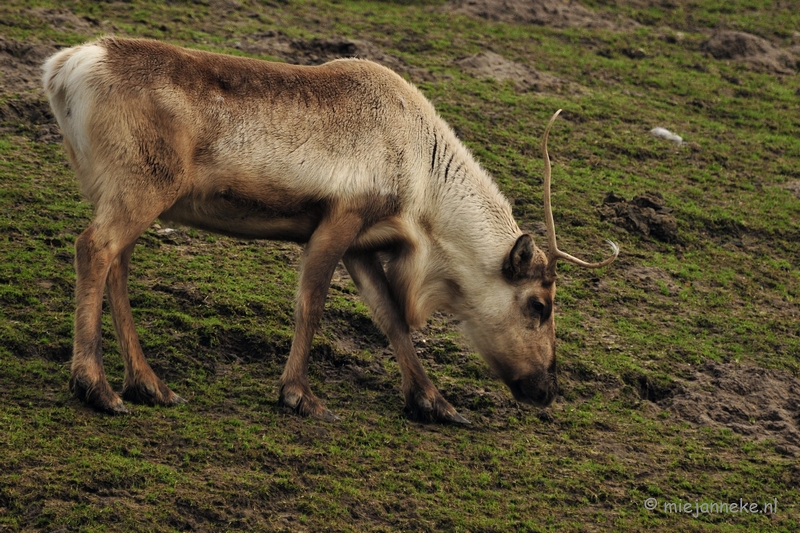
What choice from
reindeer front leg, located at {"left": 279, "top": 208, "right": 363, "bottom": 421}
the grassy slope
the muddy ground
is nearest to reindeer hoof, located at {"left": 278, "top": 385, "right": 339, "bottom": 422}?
reindeer front leg, located at {"left": 279, "top": 208, "right": 363, "bottom": 421}

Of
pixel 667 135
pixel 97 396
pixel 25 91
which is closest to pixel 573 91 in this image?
pixel 667 135

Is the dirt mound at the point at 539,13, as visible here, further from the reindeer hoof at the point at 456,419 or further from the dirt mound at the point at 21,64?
the reindeer hoof at the point at 456,419

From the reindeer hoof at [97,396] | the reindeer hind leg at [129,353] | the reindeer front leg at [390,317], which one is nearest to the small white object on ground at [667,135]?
the reindeer front leg at [390,317]

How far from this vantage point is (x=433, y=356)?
23.9 ft

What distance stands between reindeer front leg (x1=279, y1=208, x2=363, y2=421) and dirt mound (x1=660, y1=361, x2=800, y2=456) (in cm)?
251

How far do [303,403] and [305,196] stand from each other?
48.5 inches

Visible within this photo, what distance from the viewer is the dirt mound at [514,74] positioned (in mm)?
11766

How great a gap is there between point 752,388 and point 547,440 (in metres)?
1.81

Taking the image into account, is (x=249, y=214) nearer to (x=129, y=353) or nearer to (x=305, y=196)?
(x=305, y=196)

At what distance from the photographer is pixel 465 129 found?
10.3m

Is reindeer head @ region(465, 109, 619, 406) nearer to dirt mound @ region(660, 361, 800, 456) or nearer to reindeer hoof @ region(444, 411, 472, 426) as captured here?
reindeer hoof @ region(444, 411, 472, 426)

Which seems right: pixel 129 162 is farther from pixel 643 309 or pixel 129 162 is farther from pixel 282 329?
pixel 643 309

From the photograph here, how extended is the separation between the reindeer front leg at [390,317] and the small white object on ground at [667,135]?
5381mm

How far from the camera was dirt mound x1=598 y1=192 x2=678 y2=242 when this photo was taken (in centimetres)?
926
